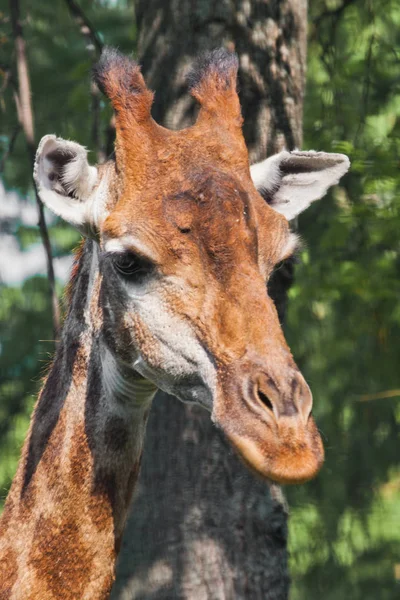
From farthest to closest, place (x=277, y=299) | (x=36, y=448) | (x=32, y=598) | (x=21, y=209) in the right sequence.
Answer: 1. (x=21, y=209)
2. (x=277, y=299)
3. (x=36, y=448)
4. (x=32, y=598)

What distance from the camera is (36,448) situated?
429cm

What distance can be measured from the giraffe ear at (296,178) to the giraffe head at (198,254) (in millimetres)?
11

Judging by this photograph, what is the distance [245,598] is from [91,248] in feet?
7.77

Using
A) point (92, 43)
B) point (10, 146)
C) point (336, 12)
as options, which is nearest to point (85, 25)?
point (92, 43)

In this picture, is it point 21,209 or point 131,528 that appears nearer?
point 131,528

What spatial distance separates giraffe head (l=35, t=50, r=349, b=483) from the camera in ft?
10.4

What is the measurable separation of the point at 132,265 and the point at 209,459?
6.87 ft

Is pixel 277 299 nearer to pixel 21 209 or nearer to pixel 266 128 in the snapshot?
pixel 266 128

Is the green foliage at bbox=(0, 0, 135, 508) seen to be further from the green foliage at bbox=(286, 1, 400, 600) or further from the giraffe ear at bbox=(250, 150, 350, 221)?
the giraffe ear at bbox=(250, 150, 350, 221)

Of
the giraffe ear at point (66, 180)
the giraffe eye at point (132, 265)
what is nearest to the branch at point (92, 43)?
the giraffe ear at point (66, 180)

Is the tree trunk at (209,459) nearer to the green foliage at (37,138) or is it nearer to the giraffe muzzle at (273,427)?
the giraffe muzzle at (273,427)

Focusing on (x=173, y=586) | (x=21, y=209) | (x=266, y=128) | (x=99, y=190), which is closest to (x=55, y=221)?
(x=21, y=209)

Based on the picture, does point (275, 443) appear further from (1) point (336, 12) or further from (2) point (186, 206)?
(1) point (336, 12)

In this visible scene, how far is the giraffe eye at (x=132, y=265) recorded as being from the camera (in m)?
3.71
